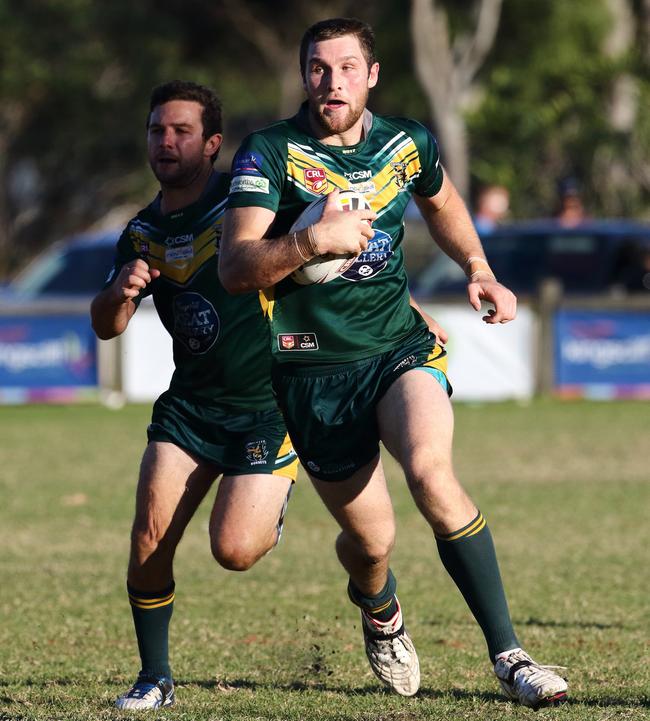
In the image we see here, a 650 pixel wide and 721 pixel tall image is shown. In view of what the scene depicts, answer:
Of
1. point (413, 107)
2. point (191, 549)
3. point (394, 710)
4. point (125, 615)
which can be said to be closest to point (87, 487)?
point (191, 549)

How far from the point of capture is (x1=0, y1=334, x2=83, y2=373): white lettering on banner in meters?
16.8

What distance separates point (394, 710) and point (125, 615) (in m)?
2.37

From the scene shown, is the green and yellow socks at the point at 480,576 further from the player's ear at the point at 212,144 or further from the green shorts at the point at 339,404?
the player's ear at the point at 212,144

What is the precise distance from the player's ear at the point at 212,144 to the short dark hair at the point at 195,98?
0.01 m

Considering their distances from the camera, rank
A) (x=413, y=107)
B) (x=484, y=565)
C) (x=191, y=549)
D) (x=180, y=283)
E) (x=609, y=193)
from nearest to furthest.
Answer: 1. (x=484, y=565)
2. (x=180, y=283)
3. (x=191, y=549)
4. (x=609, y=193)
5. (x=413, y=107)

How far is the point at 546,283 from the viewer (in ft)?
55.1

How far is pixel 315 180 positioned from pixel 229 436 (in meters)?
1.04

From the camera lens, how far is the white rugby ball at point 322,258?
508 centimetres

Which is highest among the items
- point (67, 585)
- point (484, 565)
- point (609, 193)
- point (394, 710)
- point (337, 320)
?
point (337, 320)

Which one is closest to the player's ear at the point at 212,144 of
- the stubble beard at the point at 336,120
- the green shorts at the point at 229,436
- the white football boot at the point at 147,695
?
the stubble beard at the point at 336,120

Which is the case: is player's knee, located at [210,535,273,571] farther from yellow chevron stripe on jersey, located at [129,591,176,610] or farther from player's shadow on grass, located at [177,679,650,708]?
player's shadow on grass, located at [177,679,650,708]

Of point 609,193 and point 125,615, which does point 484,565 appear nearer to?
point 125,615

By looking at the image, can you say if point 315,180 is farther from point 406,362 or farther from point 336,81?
point 406,362

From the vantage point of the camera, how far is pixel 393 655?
5.76 m
